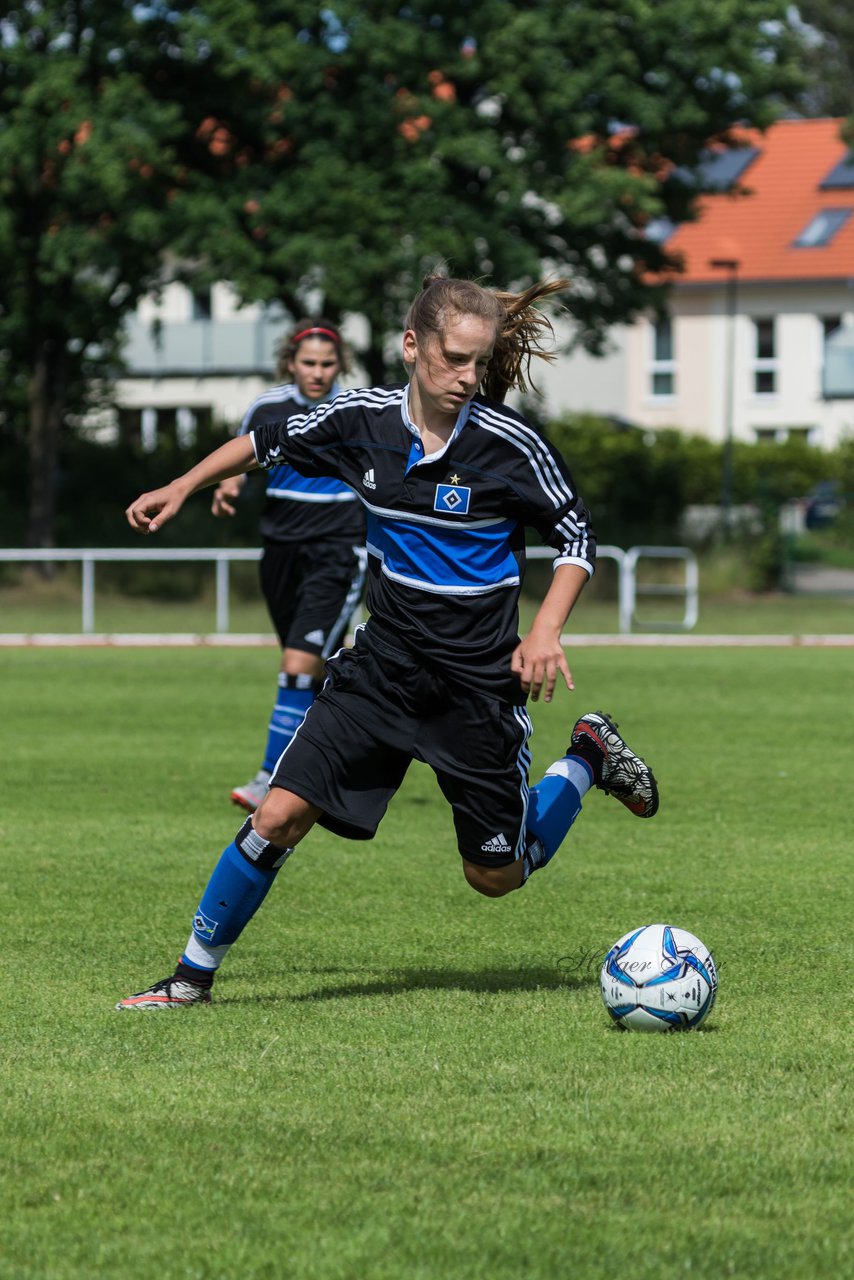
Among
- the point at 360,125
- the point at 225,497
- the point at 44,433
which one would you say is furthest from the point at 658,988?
the point at 44,433

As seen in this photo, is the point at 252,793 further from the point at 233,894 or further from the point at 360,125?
the point at 360,125

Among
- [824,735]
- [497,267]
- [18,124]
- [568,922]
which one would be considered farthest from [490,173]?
[568,922]

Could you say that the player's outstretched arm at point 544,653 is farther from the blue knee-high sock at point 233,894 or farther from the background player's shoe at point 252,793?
the background player's shoe at point 252,793

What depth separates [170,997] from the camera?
5.48 metres

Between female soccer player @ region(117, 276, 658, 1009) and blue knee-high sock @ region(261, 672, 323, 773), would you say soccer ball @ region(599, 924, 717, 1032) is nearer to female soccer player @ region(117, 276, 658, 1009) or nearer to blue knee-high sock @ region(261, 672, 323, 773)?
female soccer player @ region(117, 276, 658, 1009)

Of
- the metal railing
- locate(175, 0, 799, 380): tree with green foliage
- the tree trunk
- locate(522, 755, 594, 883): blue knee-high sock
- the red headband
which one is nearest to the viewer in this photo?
locate(522, 755, 594, 883): blue knee-high sock

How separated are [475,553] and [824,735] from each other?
28.0 ft

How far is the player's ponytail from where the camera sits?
5289 mm

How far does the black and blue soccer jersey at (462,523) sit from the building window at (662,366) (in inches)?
2228

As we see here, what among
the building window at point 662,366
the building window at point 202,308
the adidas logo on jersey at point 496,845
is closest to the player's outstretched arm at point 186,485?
the adidas logo on jersey at point 496,845

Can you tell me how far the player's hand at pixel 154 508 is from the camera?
17.7ft

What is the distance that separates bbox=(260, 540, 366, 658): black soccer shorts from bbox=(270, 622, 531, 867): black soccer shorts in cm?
435

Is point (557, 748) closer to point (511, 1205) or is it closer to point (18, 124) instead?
point (511, 1205)

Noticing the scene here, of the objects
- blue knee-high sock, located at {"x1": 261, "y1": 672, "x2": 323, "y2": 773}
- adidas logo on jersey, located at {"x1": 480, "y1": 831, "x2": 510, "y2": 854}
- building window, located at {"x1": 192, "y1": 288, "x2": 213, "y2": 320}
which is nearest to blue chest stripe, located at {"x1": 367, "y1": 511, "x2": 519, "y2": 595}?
adidas logo on jersey, located at {"x1": 480, "y1": 831, "x2": 510, "y2": 854}
